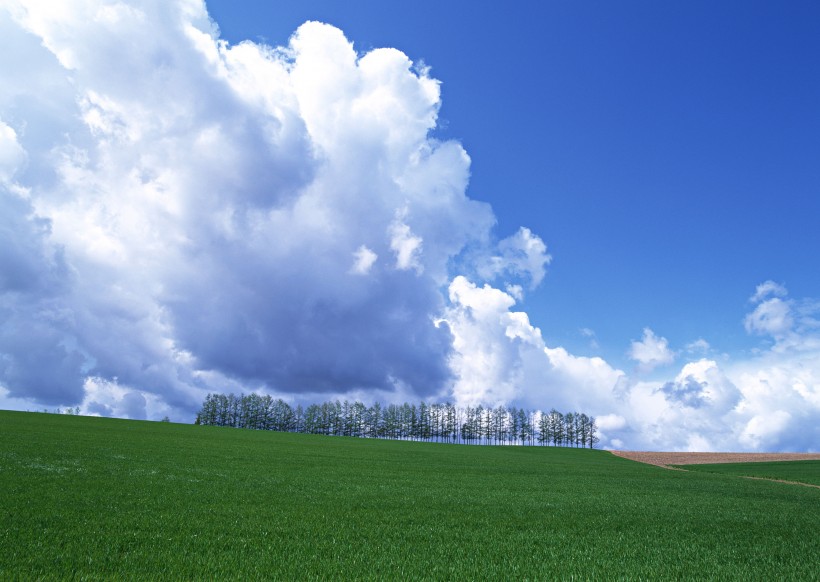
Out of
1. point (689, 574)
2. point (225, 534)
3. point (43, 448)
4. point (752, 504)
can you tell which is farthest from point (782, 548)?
point (43, 448)

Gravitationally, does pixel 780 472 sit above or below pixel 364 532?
below

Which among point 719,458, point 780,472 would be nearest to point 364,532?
point 780,472

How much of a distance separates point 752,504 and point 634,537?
14.4 m

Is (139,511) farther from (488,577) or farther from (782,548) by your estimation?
(782,548)

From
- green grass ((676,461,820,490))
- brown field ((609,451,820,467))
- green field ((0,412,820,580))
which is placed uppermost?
green field ((0,412,820,580))

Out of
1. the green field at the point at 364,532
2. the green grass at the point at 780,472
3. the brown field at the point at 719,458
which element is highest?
the green field at the point at 364,532

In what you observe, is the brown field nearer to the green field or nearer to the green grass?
the green grass

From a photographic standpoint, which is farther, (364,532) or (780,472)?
(780,472)

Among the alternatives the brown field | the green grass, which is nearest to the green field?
the green grass

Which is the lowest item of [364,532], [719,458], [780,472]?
[719,458]

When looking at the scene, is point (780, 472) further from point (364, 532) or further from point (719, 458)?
point (364, 532)

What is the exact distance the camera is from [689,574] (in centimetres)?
958

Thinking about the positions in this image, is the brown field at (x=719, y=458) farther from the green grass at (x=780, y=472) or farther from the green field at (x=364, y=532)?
the green field at (x=364, y=532)

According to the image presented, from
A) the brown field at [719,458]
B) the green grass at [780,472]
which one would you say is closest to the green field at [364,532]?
the green grass at [780,472]
